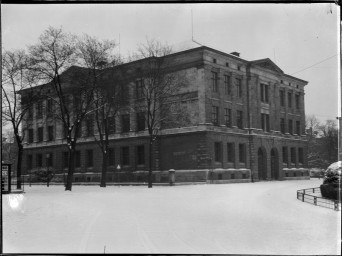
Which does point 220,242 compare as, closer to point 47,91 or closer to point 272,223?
point 272,223

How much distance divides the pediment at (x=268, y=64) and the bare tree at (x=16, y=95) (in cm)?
826

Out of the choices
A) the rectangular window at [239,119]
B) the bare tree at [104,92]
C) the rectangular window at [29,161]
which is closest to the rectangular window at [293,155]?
the rectangular window at [239,119]

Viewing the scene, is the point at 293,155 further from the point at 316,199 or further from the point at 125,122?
the point at 125,122

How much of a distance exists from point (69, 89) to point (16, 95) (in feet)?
14.0

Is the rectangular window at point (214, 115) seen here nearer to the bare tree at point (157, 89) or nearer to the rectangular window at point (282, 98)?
the bare tree at point (157, 89)

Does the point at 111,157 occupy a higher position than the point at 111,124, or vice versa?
the point at 111,124

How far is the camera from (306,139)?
1574 centimetres

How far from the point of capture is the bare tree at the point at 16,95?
12.7 metres

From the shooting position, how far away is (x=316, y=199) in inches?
455

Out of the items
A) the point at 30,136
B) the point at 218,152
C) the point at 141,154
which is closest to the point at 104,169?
the point at 141,154

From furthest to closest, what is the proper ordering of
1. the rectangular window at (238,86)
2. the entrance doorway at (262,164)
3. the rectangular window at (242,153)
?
the rectangular window at (238,86), the rectangular window at (242,153), the entrance doorway at (262,164)

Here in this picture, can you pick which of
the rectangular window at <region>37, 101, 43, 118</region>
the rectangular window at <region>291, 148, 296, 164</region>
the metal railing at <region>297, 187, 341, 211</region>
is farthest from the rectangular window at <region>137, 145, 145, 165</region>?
the metal railing at <region>297, 187, 341, 211</region>

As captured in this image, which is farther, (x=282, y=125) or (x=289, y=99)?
(x=282, y=125)

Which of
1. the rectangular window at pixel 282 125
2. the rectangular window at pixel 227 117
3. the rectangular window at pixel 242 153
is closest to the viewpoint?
the rectangular window at pixel 282 125
